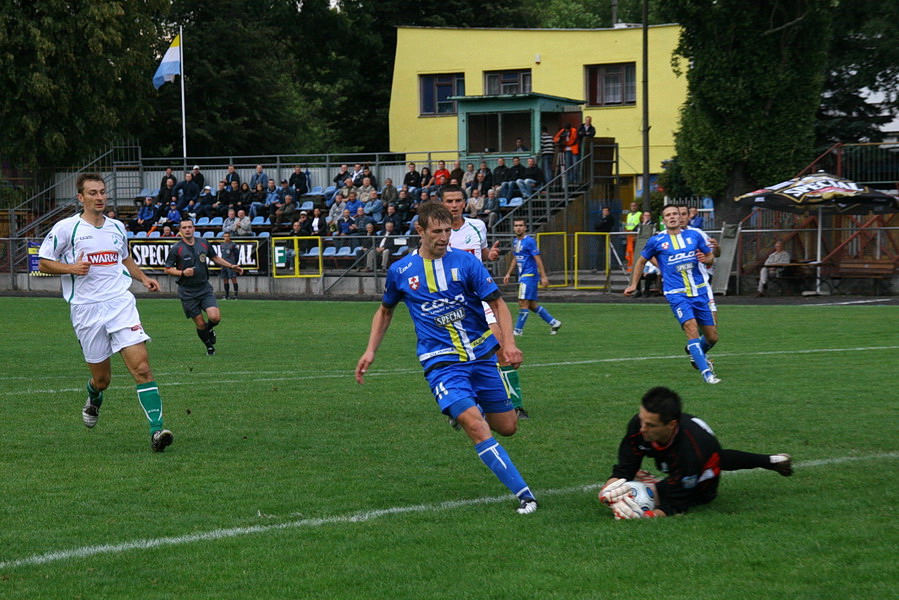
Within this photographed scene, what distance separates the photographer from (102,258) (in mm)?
9883

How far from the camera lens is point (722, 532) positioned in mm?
6488

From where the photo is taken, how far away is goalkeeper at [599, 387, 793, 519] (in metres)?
6.74

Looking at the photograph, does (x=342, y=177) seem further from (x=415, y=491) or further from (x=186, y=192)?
(x=415, y=491)

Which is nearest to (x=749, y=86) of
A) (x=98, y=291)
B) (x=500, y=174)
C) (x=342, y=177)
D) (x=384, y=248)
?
(x=500, y=174)

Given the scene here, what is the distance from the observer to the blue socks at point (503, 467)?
706 cm

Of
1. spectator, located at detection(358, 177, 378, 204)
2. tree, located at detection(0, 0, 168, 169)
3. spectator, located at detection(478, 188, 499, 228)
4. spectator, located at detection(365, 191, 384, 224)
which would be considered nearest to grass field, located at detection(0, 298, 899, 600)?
spectator, located at detection(478, 188, 499, 228)

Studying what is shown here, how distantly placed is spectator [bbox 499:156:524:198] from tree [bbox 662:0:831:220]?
207 inches

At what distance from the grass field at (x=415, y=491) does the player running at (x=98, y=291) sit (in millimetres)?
656

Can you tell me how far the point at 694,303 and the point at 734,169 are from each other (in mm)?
21689

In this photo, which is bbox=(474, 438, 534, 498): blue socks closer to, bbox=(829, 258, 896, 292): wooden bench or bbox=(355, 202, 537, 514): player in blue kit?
bbox=(355, 202, 537, 514): player in blue kit

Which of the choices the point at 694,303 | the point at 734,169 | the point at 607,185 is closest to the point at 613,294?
the point at 734,169

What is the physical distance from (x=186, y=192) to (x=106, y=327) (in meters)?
31.6

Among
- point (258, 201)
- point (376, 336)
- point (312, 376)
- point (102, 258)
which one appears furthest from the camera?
point (258, 201)

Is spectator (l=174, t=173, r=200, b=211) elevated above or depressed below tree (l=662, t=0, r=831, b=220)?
below
